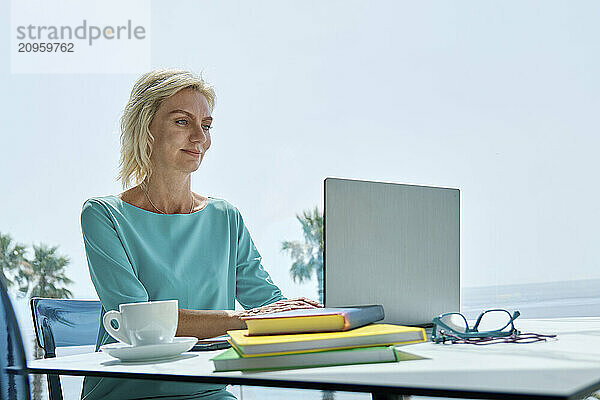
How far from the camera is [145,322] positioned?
106cm

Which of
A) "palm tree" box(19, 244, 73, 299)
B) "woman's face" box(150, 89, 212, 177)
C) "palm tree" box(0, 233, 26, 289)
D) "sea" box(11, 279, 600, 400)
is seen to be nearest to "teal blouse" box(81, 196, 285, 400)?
"woman's face" box(150, 89, 212, 177)

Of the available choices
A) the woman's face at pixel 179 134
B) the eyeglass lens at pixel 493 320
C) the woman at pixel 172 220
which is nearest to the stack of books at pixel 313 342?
the eyeglass lens at pixel 493 320

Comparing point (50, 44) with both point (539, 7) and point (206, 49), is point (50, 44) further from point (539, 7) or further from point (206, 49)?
point (539, 7)

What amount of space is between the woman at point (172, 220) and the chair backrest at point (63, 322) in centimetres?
16

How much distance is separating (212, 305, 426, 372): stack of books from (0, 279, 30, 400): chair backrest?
32 cm

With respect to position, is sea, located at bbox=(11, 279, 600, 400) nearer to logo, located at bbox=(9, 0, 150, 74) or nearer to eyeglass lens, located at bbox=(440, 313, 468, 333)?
logo, located at bbox=(9, 0, 150, 74)

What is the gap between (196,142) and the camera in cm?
186

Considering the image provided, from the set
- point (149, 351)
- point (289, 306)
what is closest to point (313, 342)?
point (149, 351)

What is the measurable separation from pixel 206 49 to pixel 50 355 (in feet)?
23.8

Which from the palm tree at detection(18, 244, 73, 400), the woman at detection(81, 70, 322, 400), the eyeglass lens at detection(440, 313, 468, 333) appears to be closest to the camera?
the eyeglass lens at detection(440, 313, 468, 333)

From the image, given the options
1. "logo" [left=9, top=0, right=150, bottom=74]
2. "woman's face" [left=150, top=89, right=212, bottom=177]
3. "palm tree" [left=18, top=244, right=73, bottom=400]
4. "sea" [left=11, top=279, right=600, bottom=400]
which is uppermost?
"logo" [left=9, top=0, right=150, bottom=74]

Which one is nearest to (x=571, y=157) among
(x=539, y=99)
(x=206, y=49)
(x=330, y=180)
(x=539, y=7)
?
(x=539, y=99)

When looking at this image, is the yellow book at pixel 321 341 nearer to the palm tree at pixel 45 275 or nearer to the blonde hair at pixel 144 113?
the blonde hair at pixel 144 113

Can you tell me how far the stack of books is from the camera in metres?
0.87
